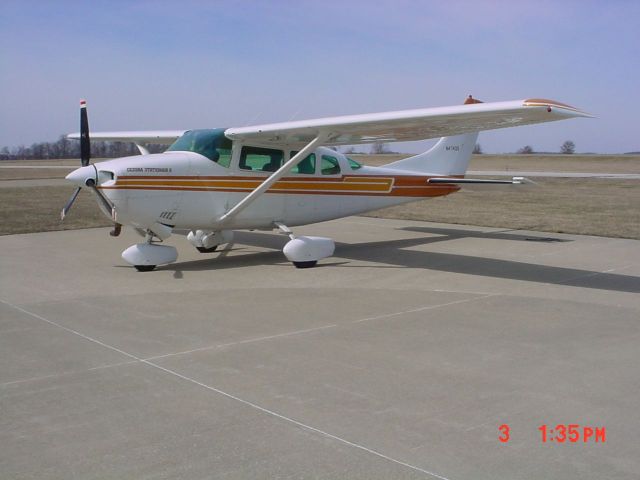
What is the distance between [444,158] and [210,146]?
19.5 ft

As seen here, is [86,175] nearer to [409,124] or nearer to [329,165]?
[329,165]

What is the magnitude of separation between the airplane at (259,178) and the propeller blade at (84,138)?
0.02m

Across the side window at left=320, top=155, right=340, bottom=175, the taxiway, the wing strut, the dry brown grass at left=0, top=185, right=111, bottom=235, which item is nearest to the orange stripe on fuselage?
the side window at left=320, top=155, right=340, bottom=175

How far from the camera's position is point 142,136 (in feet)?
47.2

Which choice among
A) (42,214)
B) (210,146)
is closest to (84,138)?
(210,146)

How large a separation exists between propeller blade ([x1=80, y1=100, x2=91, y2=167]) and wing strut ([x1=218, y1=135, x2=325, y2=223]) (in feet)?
7.60

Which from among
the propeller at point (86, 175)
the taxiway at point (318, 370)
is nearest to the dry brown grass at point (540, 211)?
the taxiway at point (318, 370)

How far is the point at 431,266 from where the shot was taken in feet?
34.8

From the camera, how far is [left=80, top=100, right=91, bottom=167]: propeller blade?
10494 mm

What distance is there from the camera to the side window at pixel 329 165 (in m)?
12.2

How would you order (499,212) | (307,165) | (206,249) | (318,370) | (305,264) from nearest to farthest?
1. (318,370)
2. (305,264)
3. (307,165)
4. (206,249)
5. (499,212)

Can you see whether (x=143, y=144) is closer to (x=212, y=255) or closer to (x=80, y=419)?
(x=212, y=255)

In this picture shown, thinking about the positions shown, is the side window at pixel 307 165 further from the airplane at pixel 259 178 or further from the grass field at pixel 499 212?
the grass field at pixel 499 212
